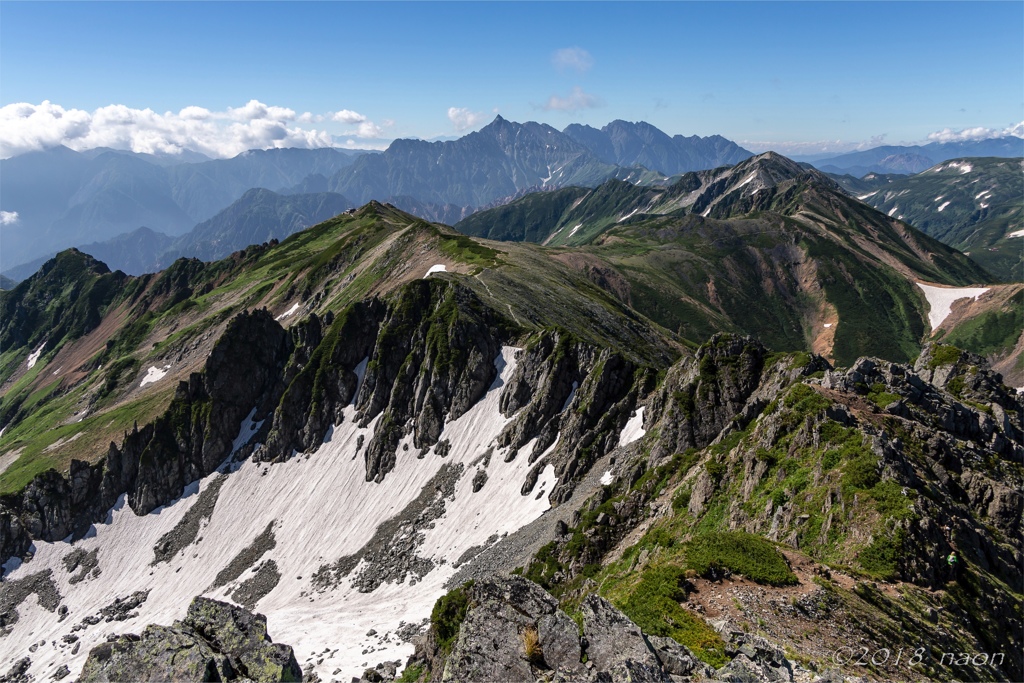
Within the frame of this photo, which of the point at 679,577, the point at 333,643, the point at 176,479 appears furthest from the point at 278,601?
the point at 679,577

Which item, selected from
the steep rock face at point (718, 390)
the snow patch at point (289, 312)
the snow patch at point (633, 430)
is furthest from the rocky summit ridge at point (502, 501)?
the snow patch at point (289, 312)

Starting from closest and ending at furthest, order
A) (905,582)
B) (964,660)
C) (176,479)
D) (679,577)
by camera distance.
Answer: (964,660) < (679,577) < (905,582) < (176,479)

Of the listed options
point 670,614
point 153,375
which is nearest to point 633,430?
point 670,614

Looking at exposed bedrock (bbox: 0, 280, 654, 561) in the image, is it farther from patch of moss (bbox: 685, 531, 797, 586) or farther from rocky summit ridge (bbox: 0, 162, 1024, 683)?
patch of moss (bbox: 685, 531, 797, 586)

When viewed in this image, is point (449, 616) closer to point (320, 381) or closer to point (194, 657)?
point (194, 657)

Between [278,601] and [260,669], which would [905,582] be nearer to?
[260,669]
